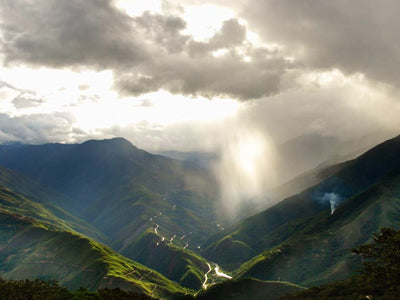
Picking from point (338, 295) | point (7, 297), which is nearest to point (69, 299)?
point (7, 297)

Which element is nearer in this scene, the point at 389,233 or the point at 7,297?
the point at 389,233

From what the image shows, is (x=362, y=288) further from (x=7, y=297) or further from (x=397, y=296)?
(x=7, y=297)

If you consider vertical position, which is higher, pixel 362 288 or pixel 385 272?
pixel 385 272

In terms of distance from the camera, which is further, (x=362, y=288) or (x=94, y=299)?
(x=94, y=299)

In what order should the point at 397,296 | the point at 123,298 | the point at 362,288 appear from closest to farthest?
the point at 397,296 < the point at 362,288 < the point at 123,298

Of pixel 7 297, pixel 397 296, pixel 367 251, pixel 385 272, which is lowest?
pixel 7 297

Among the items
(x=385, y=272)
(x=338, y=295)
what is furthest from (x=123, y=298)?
(x=385, y=272)

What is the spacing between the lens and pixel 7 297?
7052 inches

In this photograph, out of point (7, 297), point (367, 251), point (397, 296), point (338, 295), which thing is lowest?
point (338, 295)

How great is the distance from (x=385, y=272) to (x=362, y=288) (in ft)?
236

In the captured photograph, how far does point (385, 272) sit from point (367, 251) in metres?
10.2

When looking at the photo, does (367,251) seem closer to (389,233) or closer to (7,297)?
(389,233)

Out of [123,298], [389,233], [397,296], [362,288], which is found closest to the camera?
[397,296]

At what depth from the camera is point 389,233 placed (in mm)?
123188
